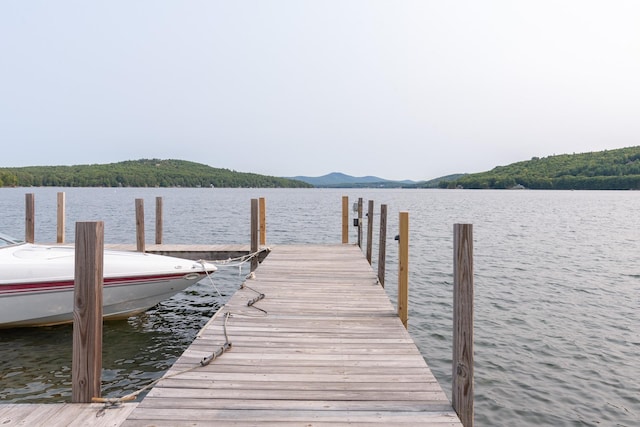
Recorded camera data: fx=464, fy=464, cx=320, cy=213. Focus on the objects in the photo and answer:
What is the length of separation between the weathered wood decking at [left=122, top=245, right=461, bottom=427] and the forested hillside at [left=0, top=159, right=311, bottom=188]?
119121mm

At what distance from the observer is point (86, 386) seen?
12.1 ft

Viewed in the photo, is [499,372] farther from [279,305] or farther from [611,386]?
[279,305]

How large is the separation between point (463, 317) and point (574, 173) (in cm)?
13898

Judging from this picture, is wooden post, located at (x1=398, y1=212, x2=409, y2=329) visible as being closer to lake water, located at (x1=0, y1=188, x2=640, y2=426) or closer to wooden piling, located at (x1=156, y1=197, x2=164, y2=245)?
lake water, located at (x1=0, y1=188, x2=640, y2=426)

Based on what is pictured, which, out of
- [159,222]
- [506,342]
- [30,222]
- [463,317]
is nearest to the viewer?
[463,317]

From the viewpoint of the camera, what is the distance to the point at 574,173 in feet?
409

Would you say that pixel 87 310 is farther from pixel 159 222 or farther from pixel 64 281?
pixel 159 222

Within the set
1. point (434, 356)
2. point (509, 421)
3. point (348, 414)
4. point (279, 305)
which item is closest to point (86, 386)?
point (348, 414)

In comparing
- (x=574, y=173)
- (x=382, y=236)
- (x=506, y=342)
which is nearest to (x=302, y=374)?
(x=506, y=342)

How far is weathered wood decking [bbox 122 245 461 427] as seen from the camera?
11.0ft

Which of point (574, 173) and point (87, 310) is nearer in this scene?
point (87, 310)

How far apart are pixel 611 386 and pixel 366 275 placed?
4222 millimetres

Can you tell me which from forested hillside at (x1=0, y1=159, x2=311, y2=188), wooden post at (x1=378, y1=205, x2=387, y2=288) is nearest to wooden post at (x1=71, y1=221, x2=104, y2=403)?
wooden post at (x1=378, y1=205, x2=387, y2=288)

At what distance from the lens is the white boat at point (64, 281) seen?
24.1 feet
